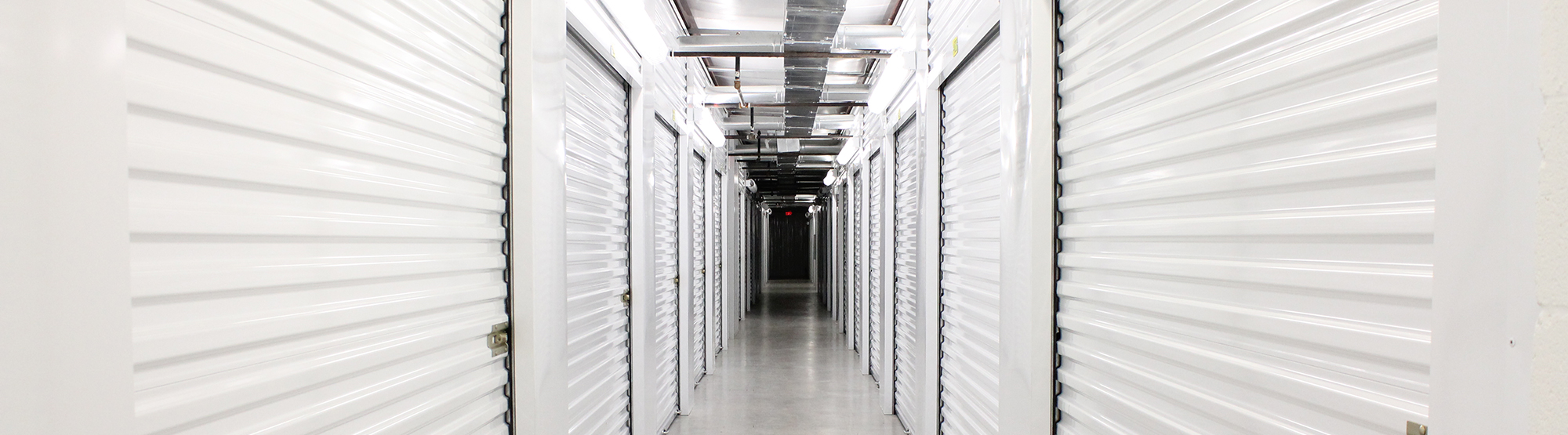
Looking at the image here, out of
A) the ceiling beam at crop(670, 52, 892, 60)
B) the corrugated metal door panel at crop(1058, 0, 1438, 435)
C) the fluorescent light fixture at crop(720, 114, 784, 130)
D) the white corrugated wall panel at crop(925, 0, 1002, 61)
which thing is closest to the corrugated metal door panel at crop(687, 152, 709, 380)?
the fluorescent light fixture at crop(720, 114, 784, 130)

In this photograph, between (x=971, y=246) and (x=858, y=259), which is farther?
(x=858, y=259)

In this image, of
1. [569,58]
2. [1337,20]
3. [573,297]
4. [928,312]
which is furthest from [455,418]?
[928,312]

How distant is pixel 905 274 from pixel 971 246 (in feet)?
5.67

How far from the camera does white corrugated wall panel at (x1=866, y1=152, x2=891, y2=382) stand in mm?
5328

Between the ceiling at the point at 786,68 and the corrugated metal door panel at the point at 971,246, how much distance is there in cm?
96

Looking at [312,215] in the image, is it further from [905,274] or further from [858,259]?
[858,259]

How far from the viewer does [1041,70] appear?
1.94 metres

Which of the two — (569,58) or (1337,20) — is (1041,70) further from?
(569,58)

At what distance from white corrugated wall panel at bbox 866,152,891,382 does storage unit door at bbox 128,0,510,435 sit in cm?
379

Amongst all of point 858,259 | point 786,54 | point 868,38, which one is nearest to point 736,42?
point 786,54

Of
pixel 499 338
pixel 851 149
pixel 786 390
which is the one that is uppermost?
pixel 851 149

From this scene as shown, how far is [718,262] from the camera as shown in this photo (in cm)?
761

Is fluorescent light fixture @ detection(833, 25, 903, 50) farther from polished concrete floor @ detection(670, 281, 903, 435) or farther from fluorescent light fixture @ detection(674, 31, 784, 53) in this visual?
polished concrete floor @ detection(670, 281, 903, 435)

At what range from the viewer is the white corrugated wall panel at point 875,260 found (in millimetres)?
5328
